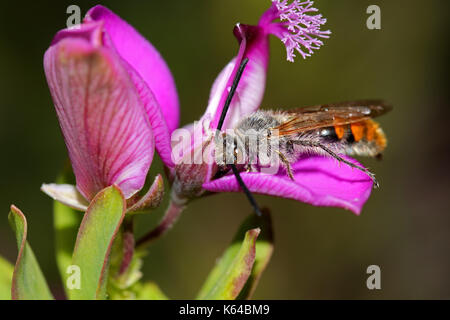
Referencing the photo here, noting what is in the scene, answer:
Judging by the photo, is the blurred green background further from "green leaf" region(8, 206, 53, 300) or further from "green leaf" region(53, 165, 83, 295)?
"green leaf" region(8, 206, 53, 300)

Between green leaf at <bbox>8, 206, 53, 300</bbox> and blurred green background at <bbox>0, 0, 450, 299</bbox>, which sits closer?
green leaf at <bbox>8, 206, 53, 300</bbox>

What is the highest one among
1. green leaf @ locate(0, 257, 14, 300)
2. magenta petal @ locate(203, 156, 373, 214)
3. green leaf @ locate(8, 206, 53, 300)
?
magenta petal @ locate(203, 156, 373, 214)

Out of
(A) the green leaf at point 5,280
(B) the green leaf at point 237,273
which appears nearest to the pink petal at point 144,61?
(B) the green leaf at point 237,273

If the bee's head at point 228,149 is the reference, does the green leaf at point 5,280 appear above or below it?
below

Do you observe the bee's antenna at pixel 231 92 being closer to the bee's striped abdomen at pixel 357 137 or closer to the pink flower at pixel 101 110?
the pink flower at pixel 101 110

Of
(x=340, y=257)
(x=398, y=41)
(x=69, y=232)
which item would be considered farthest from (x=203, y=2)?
(x=69, y=232)

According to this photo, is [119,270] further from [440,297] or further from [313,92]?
[440,297]

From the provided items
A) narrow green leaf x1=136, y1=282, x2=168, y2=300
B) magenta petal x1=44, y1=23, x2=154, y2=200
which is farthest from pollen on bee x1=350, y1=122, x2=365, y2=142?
narrow green leaf x1=136, y1=282, x2=168, y2=300

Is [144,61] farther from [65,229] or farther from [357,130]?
[357,130]
